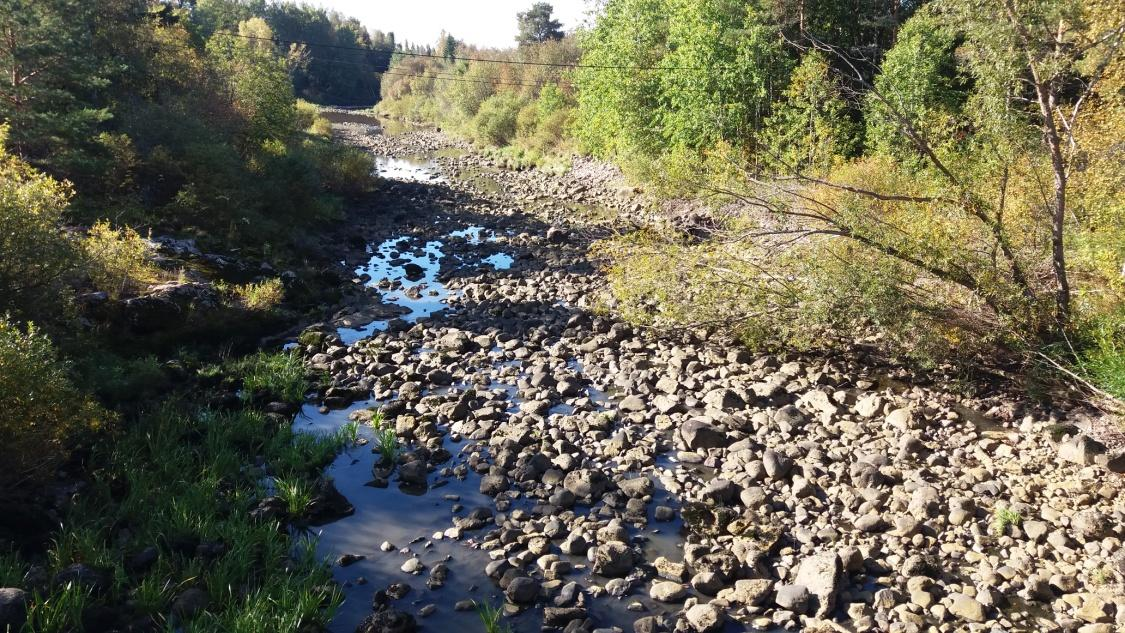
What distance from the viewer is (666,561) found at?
298 inches

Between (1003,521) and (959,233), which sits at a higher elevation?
(959,233)

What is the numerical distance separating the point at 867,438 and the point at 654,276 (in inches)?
194

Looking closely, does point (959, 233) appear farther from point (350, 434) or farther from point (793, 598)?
point (350, 434)

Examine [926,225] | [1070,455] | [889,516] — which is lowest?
[889,516]

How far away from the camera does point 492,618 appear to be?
261 inches

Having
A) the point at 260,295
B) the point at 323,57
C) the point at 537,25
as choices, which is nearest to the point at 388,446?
the point at 260,295

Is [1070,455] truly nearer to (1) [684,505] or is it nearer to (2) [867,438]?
(2) [867,438]

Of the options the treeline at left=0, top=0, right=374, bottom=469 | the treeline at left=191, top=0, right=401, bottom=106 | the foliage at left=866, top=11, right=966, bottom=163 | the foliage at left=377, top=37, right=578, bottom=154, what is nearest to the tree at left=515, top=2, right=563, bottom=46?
the foliage at left=377, top=37, right=578, bottom=154

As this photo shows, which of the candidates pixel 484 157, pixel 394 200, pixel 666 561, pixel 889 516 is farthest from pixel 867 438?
pixel 484 157

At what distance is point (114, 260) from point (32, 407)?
6.63m

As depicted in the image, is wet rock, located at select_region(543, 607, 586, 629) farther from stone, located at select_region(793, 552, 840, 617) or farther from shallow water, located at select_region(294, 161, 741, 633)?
stone, located at select_region(793, 552, 840, 617)

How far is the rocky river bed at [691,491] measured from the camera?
6.86 metres

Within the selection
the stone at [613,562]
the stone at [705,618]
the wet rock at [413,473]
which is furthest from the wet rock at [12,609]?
the stone at [705,618]

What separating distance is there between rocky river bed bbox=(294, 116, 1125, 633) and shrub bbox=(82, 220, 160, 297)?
365 cm
